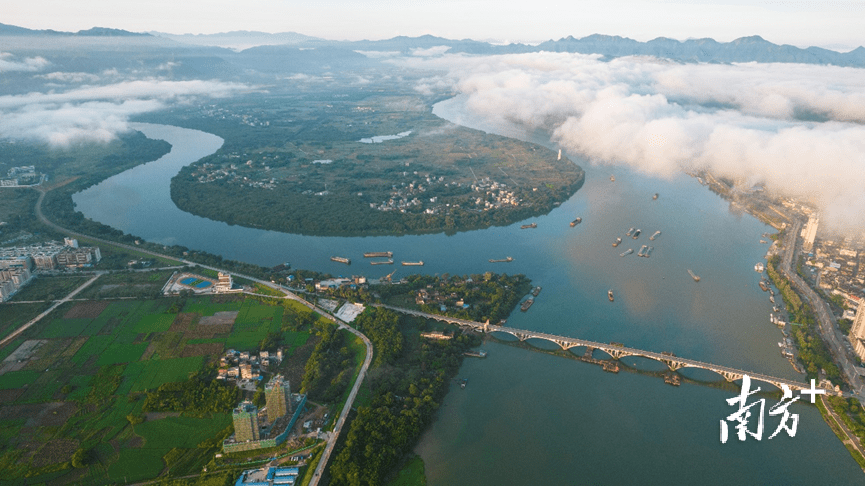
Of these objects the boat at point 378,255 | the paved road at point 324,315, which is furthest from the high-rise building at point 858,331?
the boat at point 378,255

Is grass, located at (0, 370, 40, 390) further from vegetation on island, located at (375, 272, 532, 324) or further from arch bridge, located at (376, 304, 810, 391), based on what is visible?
vegetation on island, located at (375, 272, 532, 324)

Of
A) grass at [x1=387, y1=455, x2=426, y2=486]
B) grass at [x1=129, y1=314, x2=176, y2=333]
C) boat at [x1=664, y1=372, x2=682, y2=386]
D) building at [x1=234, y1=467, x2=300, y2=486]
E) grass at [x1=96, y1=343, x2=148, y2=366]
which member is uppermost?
grass at [x1=129, y1=314, x2=176, y2=333]

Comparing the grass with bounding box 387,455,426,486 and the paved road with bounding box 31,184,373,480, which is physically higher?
the paved road with bounding box 31,184,373,480

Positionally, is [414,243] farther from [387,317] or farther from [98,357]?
[98,357]

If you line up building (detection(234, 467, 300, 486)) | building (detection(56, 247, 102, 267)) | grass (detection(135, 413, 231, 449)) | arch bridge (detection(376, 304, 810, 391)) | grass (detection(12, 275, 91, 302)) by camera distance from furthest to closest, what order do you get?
building (detection(56, 247, 102, 267))
grass (detection(12, 275, 91, 302))
arch bridge (detection(376, 304, 810, 391))
grass (detection(135, 413, 231, 449))
building (detection(234, 467, 300, 486))

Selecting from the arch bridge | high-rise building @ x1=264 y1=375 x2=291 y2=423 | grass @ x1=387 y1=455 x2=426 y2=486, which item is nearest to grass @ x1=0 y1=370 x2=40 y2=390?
high-rise building @ x1=264 y1=375 x2=291 y2=423

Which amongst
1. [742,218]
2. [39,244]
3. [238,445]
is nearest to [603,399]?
[238,445]

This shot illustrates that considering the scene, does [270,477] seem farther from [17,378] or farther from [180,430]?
[17,378]
